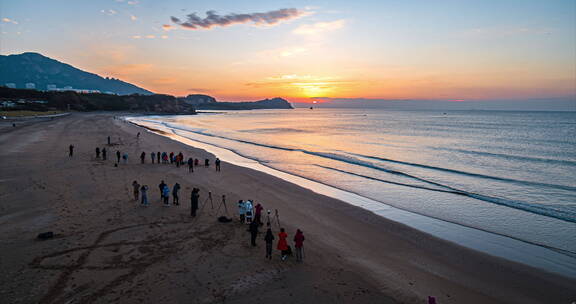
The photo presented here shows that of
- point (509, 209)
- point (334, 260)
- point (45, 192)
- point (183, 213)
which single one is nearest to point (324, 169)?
point (509, 209)

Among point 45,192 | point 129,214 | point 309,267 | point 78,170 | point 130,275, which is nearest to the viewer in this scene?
point 130,275

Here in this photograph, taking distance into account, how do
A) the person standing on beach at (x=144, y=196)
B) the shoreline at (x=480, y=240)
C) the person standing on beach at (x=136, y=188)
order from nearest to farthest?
the shoreline at (x=480, y=240)
the person standing on beach at (x=144, y=196)
the person standing on beach at (x=136, y=188)

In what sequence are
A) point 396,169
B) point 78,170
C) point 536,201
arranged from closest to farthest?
point 536,201 → point 78,170 → point 396,169

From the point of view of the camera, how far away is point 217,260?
9.92m

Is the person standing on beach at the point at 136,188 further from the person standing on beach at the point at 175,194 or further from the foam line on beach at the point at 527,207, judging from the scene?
the foam line on beach at the point at 527,207

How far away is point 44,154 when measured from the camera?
2827 centimetres

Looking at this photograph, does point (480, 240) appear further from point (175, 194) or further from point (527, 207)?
point (175, 194)

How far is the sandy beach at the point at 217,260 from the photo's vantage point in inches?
326

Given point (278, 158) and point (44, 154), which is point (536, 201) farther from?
point (44, 154)

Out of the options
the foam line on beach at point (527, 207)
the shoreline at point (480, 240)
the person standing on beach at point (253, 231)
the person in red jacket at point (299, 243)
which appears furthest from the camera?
the foam line on beach at point (527, 207)

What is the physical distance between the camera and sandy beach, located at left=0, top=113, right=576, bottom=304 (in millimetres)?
8273

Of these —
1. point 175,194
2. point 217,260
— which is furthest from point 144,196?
point 217,260

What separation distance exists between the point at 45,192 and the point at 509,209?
2559cm

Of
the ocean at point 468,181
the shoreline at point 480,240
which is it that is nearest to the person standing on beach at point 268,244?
the shoreline at point 480,240
